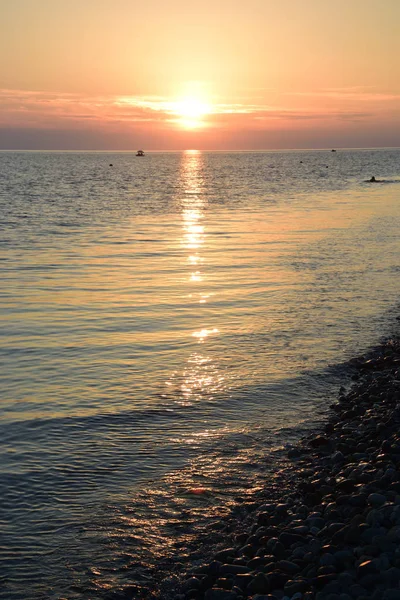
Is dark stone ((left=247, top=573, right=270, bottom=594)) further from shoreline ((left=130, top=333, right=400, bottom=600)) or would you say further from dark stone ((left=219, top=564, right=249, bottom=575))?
dark stone ((left=219, top=564, right=249, bottom=575))

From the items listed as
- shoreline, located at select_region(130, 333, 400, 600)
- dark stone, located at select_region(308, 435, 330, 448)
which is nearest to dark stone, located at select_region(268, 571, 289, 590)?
shoreline, located at select_region(130, 333, 400, 600)

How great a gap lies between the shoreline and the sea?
1.31ft

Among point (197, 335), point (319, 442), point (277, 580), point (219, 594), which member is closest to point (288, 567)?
point (277, 580)

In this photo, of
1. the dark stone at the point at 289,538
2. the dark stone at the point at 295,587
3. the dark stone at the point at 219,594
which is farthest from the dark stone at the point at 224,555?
the dark stone at the point at 295,587

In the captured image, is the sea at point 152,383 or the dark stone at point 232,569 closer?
the dark stone at point 232,569

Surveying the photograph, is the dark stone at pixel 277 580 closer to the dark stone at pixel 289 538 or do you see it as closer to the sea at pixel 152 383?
the dark stone at pixel 289 538

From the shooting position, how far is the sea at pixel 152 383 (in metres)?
8.62

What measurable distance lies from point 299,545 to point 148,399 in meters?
6.26

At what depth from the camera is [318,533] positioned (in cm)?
767

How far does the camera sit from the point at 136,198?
7125 cm

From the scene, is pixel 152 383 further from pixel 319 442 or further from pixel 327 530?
pixel 327 530

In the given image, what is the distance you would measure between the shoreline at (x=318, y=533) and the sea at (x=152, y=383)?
1.31 ft

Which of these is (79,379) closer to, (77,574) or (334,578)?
(77,574)

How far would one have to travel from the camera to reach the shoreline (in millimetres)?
6492
